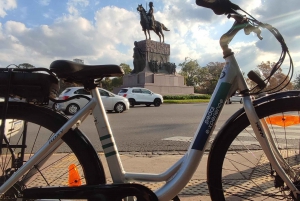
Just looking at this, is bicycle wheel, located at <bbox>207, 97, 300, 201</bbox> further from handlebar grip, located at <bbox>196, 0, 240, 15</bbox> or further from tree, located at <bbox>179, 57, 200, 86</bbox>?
tree, located at <bbox>179, 57, 200, 86</bbox>

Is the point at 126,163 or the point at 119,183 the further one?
the point at 126,163

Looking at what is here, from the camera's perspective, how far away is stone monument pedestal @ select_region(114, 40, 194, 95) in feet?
113

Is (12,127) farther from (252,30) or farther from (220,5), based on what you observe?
(252,30)

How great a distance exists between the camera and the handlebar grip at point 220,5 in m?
1.94

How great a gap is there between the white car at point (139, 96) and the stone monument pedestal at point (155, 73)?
34.6 ft

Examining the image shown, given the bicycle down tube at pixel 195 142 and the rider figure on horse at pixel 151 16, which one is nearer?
the bicycle down tube at pixel 195 142

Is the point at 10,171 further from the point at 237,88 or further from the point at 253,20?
the point at 253,20

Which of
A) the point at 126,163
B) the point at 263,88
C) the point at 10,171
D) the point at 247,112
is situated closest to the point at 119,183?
the point at 10,171

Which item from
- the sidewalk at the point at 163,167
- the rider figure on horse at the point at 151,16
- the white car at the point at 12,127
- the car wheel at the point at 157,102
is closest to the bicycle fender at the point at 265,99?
the sidewalk at the point at 163,167

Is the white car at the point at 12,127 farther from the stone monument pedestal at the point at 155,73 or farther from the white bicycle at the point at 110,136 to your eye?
the stone monument pedestal at the point at 155,73

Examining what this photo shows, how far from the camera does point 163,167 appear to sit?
13.9 feet

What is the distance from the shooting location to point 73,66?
6.42 feet

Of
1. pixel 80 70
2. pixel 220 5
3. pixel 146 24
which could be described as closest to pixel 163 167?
pixel 80 70

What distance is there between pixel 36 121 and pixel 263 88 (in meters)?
1.61
